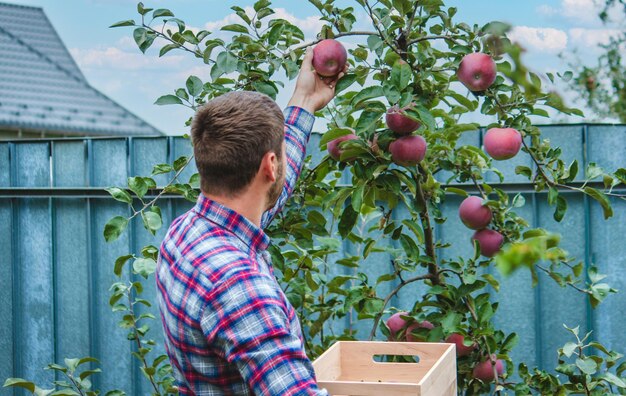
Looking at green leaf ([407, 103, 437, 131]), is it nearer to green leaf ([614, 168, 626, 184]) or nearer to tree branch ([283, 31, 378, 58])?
tree branch ([283, 31, 378, 58])

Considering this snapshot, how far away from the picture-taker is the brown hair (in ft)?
4.45

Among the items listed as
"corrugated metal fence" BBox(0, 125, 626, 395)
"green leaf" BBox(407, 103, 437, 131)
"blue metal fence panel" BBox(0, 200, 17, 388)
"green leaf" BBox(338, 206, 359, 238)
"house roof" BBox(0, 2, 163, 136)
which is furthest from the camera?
"house roof" BBox(0, 2, 163, 136)

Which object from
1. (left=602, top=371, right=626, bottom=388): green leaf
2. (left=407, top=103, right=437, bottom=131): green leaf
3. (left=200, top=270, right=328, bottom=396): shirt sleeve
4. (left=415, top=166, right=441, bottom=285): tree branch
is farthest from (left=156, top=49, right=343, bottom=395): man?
(left=602, top=371, right=626, bottom=388): green leaf

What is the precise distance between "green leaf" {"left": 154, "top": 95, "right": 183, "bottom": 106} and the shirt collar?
2.27 ft

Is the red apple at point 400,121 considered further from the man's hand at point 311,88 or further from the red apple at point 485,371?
the red apple at point 485,371

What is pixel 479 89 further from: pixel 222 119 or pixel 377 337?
pixel 377 337

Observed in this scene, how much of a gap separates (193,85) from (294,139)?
0.33 metres

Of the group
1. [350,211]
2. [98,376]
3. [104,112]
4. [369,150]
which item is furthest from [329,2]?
[104,112]

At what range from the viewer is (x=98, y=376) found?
11.9ft

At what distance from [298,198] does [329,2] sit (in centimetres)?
53

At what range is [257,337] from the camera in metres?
1.19

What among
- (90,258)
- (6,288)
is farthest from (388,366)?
(6,288)

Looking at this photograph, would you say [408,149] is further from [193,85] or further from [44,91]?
[44,91]

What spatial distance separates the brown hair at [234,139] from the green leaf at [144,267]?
0.53 m
